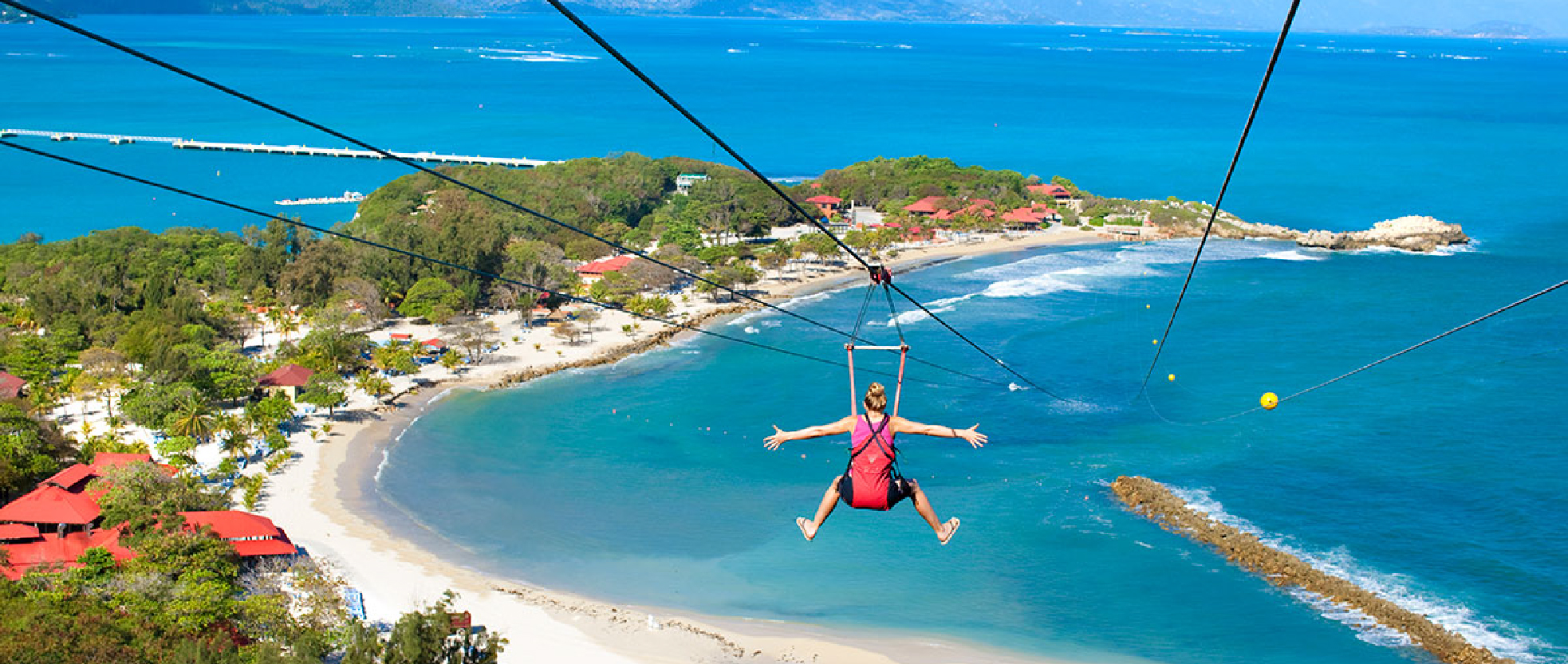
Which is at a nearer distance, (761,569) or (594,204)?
(761,569)

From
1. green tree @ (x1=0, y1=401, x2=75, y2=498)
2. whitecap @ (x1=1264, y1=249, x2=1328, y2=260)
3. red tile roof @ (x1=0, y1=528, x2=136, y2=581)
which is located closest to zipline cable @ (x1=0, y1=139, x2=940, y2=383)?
green tree @ (x1=0, y1=401, x2=75, y2=498)

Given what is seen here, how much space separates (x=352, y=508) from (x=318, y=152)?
3417 inches

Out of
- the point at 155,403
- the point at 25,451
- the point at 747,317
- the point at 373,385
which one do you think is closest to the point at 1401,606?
Result: the point at 373,385

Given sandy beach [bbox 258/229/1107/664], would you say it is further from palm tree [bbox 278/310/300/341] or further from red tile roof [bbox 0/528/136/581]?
palm tree [bbox 278/310/300/341]

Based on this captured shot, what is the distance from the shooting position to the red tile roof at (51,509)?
24094 mm

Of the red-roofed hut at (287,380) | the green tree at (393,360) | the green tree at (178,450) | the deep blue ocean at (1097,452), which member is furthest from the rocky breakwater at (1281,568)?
the red-roofed hut at (287,380)

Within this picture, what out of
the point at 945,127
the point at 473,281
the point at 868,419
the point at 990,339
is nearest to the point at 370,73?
the point at 945,127

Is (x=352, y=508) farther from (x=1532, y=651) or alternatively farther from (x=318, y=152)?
(x=318, y=152)

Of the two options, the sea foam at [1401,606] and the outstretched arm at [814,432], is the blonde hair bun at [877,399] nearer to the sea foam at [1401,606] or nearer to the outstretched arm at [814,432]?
the outstretched arm at [814,432]

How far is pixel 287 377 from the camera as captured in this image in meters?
37.3

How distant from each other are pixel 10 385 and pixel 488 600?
760 inches

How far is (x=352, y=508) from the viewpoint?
29500 millimetres

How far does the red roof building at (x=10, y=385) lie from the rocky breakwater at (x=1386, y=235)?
63.4 m

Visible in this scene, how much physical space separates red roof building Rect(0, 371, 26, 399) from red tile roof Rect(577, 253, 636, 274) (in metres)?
24.3
